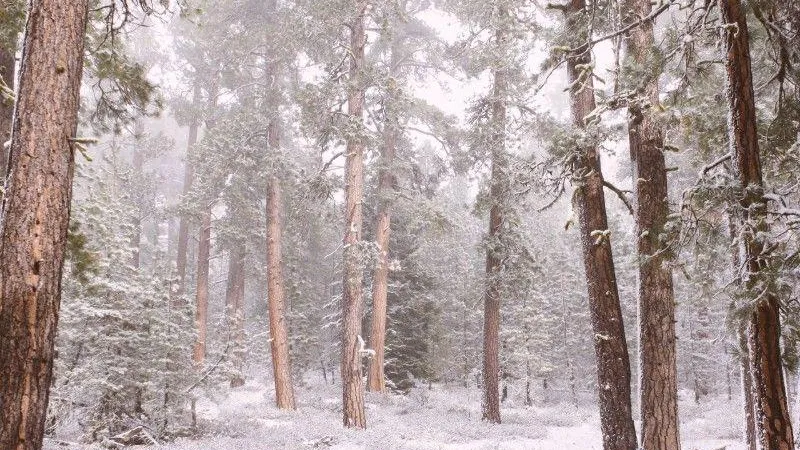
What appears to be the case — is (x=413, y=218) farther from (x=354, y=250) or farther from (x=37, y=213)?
(x=37, y=213)

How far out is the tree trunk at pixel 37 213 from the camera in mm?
3629

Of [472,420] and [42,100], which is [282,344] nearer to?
[472,420]

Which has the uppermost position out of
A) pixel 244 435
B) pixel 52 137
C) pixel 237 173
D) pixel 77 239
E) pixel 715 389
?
pixel 237 173

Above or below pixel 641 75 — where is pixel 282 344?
below

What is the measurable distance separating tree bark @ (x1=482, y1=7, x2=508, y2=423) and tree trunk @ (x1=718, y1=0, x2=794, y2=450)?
9.07 metres

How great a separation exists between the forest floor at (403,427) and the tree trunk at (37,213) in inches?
246

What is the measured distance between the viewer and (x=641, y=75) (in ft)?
18.8

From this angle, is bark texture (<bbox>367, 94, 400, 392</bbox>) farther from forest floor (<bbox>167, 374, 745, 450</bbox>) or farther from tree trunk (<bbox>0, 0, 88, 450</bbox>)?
tree trunk (<bbox>0, 0, 88, 450</bbox>)

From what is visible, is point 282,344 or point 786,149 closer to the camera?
point 786,149

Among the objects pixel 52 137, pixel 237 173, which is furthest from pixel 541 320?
pixel 52 137

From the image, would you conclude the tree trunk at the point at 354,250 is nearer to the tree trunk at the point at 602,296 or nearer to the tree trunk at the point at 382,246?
the tree trunk at the point at 382,246

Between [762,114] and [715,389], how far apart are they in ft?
91.3

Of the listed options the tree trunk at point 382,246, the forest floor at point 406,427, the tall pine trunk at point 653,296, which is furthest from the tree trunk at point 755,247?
the tree trunk at point 382,246

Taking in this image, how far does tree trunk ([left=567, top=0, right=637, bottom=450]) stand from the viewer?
257 inches
